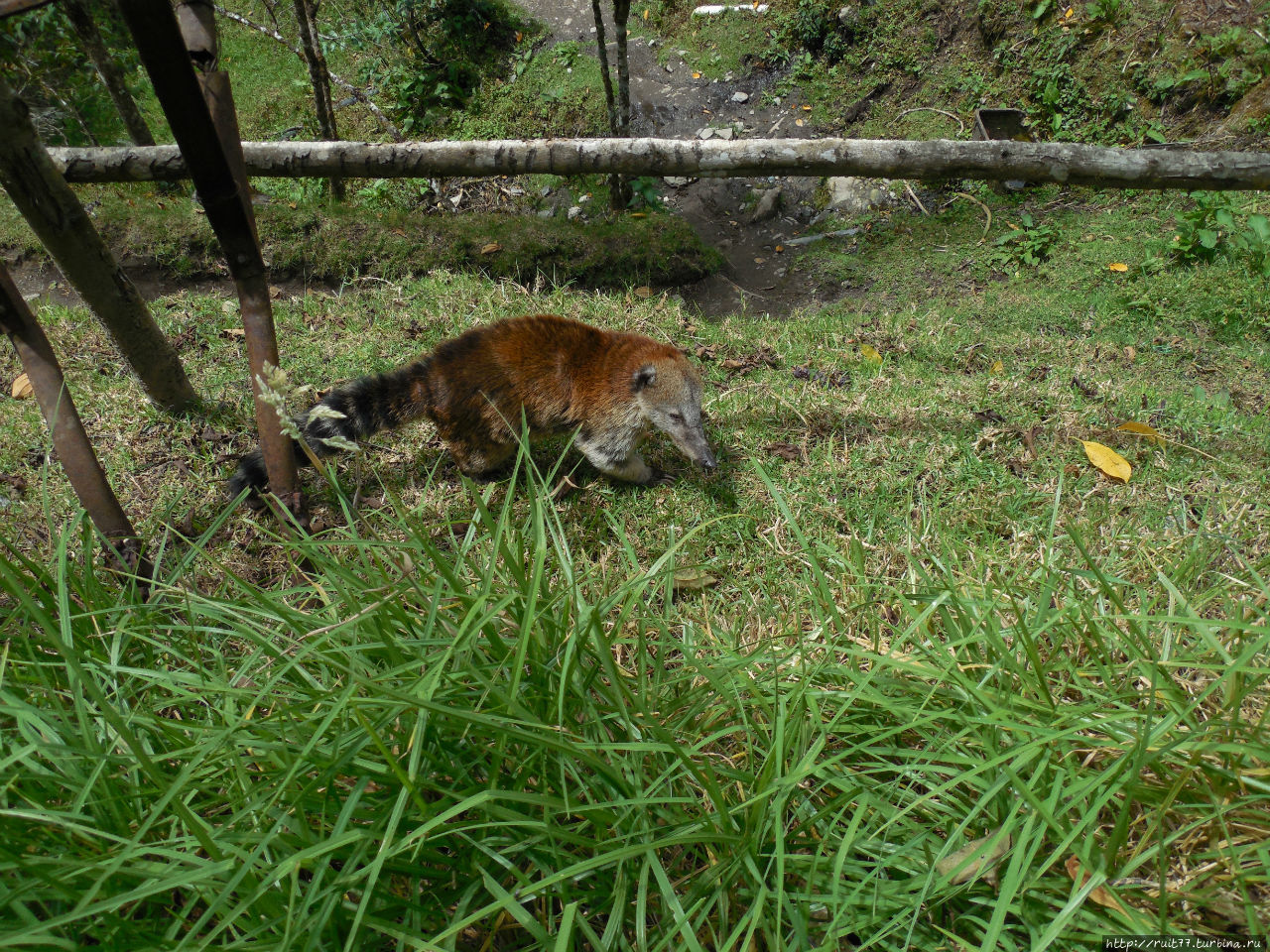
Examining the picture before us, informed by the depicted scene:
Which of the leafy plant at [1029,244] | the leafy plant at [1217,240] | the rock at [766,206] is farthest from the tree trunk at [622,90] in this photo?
the leafy plant at [1217,240]

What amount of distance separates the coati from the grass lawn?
1.03ft

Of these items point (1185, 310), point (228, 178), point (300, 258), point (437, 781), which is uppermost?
point (228, 178)

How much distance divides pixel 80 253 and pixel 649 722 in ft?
10.9

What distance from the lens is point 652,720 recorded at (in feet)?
5.75

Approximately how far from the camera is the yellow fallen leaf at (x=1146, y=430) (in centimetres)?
374

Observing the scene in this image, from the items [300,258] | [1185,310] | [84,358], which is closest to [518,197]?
[300,258]

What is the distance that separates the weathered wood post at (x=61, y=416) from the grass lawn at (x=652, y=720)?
0.16 m

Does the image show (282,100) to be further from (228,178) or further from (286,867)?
(286,867)

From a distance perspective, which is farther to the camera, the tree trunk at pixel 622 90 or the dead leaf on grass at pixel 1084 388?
the tree trunk at pixel 622 90

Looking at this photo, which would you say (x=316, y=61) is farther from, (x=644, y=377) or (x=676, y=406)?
(x=676, y=406)

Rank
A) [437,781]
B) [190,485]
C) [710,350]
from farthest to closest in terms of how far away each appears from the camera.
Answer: [710,350] < [190,485] < [437,781]

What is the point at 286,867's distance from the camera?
53.2 inches

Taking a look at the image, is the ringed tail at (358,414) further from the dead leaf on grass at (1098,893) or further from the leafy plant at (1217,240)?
the leafy plant at (1217,240)

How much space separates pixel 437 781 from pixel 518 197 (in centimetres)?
755
